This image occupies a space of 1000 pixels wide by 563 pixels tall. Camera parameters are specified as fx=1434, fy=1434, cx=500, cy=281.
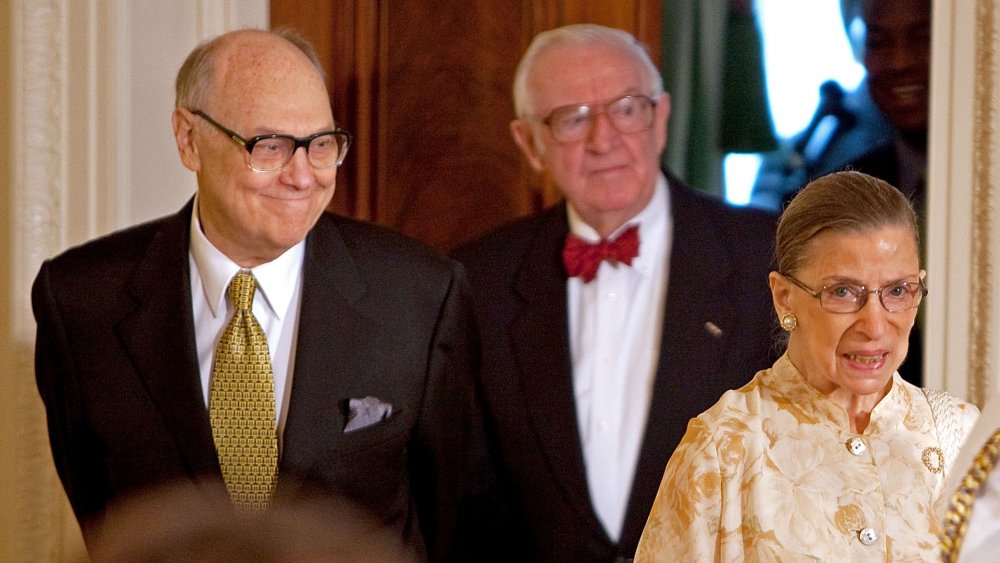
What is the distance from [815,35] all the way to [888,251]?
1.27 metres

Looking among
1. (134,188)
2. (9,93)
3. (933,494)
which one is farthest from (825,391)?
(9,93)

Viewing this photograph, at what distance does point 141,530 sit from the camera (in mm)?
1190

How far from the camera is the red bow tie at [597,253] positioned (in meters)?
3.36

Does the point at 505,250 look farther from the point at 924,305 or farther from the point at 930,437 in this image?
the point at 930,437

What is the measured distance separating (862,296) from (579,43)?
1.23m

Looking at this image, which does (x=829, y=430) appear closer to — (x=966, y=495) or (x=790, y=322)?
(x=790, y=322)

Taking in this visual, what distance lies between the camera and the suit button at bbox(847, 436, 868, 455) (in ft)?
8.18

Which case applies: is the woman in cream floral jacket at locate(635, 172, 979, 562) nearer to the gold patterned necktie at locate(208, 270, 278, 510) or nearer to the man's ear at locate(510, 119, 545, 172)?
the gold patterned necktie at locate(208, 270, 278, 510)

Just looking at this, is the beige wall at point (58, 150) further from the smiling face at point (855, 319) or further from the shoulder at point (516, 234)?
the smiling face at point (855, 319)

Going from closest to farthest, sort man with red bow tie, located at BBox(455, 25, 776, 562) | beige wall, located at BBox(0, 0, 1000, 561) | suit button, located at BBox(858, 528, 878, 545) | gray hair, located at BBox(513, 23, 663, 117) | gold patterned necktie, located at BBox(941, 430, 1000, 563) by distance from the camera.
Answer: gold patterned necktie, located at BBox(941, 430, 1000, 563)
suit button, located at BBox(858, 528, 878, 545)
man with red bow tie, located at BBox(455, 25, 776, 562)
gray hair, located at BBox(513, 23, 663, 117)
beige wall, located at BBox(0, 0, 1000, 561)

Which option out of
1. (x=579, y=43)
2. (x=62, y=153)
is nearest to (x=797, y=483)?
(x=579, y=43)

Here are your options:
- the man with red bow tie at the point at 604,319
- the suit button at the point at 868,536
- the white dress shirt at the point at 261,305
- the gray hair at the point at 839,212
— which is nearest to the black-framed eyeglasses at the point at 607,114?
the man with red bow tie at the point at 604,319

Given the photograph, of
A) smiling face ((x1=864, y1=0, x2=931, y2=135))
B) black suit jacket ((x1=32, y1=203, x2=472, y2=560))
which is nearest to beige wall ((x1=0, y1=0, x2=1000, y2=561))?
black suit jacket ((x1=32, y1=203, x2=472, y2=560))

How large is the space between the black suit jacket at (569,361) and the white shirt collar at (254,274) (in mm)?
557
